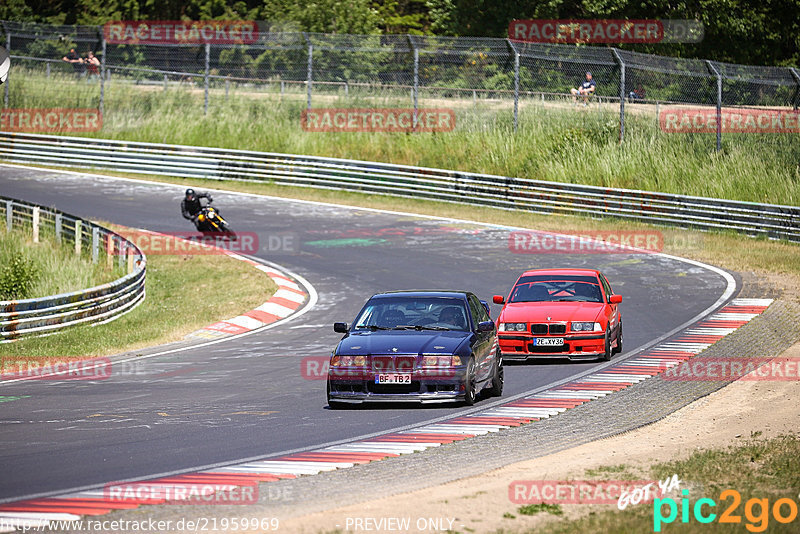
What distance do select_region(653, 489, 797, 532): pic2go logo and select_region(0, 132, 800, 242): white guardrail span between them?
20544 mm

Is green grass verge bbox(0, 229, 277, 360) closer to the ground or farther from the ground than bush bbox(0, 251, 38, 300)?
closer to the ground

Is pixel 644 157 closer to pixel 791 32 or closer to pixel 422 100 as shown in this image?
pixel 422 100

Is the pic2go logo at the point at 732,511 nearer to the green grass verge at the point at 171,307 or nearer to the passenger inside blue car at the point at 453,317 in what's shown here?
the passenger inside blue car at the point at 453,317

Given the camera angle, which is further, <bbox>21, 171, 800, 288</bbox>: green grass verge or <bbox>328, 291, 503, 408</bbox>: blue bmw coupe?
<bbox>21, 171, 800, 288</bbox>: green grass verge

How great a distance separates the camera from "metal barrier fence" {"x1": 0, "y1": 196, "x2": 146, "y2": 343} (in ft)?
61.5

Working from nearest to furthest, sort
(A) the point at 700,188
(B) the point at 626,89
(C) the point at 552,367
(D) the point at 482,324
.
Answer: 1. (D) the point at 482,324
2. (C) the point at 552,367
3. (A) the point at 700,188
4. (B) the point at 626,89

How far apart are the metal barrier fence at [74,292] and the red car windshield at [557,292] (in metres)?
7.71

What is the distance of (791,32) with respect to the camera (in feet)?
165

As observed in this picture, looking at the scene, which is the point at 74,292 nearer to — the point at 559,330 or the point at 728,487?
the point at 559,330

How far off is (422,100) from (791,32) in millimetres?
21439

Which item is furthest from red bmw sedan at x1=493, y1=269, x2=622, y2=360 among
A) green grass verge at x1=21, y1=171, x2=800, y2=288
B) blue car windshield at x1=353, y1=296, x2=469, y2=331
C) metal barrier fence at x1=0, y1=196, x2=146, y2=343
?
metal barrier fence at x1=0, y1=196, x2=146, y2=343

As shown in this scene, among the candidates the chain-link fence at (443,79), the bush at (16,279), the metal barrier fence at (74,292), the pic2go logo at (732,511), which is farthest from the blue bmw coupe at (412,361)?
the chain-link fence at (443,79)

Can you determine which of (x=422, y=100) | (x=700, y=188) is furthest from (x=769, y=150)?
(x=422, y=100)

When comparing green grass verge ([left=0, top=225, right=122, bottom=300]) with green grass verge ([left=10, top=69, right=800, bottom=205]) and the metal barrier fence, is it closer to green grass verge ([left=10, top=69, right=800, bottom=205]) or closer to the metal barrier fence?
the metal barrier fence
